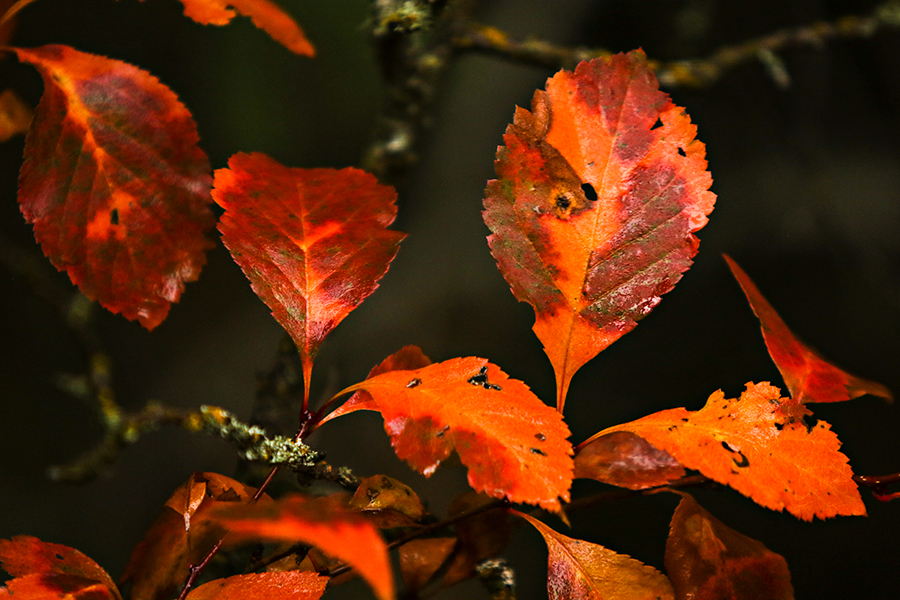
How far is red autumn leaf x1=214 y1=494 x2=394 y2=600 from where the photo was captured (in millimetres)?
135

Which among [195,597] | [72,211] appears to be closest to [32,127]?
[72,211]

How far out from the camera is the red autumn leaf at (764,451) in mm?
200

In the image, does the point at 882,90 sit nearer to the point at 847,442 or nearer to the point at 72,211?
the point at 847,442

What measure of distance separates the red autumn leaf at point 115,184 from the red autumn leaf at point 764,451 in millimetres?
230

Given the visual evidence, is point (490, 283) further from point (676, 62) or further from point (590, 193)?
point (590, 193)

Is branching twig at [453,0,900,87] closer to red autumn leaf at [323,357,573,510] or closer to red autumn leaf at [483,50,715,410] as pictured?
red autumn leaf at [483,50,715,410]

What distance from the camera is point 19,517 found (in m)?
0.66

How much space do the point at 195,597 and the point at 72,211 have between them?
0.18 metres

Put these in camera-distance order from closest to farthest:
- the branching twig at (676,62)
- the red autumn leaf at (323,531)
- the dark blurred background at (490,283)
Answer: the red autumn leaf at (323,531)
the branching twig at (676,62)
the dark blurred background at (490,283)

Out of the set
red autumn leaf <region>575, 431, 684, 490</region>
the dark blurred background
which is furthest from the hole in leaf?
the dark blurred background

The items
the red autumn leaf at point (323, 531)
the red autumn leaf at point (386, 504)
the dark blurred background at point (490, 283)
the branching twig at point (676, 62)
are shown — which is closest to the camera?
the red autumn leaf at point (323, 531)

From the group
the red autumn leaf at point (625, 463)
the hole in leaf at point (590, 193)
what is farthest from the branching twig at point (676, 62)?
the red autumn leaf at point (625, 463)

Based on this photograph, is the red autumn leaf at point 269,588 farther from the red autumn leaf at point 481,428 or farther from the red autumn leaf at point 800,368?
the red autumn leaf at point 800,368

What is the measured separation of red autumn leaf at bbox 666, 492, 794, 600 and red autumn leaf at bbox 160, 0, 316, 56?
0.28 metres
